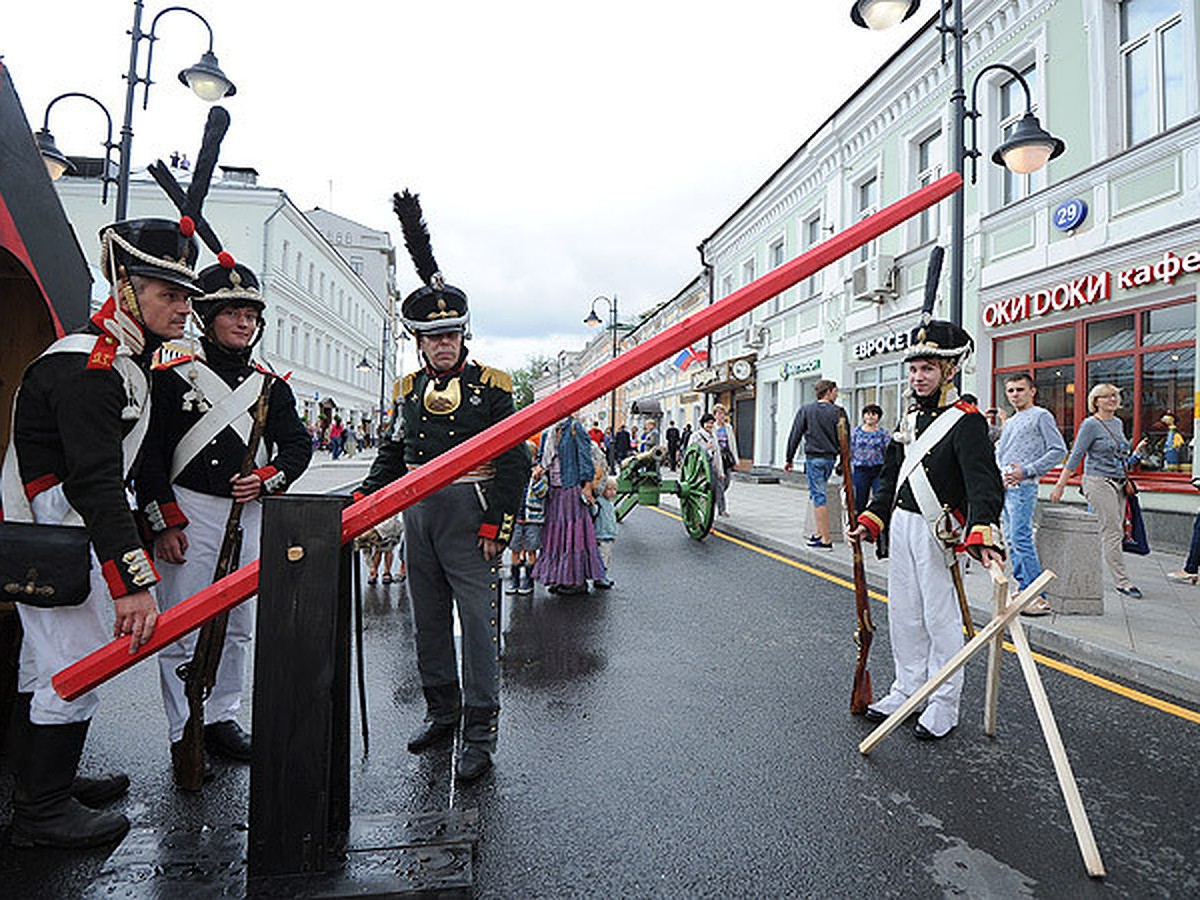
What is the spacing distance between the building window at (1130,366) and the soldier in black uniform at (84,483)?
10.3 meters

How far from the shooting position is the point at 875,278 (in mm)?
14516

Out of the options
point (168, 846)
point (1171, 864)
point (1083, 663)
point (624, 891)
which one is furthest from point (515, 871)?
point (1083, 663)

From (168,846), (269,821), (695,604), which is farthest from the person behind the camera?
(695,604)

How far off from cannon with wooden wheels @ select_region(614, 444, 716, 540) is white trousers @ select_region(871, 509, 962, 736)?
6.09 meters

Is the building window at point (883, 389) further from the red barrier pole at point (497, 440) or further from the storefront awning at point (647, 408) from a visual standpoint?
the red barrier pole at point (497, 440)

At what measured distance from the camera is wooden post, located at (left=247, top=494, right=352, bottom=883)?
199 cm

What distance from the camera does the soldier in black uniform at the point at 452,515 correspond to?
10.3ft

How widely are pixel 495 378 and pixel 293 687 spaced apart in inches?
66.5

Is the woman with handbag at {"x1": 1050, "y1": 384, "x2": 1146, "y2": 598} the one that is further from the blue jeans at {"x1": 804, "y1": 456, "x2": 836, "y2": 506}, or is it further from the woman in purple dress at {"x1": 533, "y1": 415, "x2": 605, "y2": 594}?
the woman in purple dress at {"x1": 533, "y1": 415, "x2": 605, "y2": 594}

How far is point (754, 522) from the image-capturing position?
37.6ft

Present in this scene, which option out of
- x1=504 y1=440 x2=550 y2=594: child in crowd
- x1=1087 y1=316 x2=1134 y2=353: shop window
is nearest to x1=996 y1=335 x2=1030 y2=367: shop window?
x1=1087 y1=316 x2=1134 y2=353: shop window

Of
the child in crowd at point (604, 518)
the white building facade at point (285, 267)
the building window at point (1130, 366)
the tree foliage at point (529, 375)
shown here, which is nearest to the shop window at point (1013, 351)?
the building window at point (1130, 366)

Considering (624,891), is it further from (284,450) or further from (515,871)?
(284,450)

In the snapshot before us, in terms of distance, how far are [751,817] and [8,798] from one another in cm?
274
